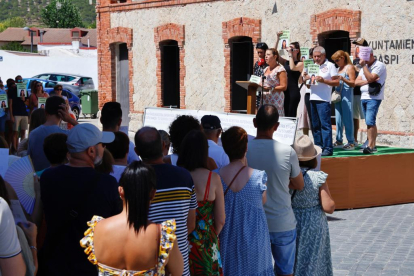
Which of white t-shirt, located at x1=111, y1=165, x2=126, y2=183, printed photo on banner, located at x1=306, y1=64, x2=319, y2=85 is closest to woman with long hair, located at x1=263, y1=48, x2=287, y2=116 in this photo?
printed photo on banner, located at x1=306, y1=64, x2=319, y2=85

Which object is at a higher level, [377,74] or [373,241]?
[377,74]

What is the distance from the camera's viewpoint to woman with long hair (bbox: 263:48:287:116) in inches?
384

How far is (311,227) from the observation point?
17.9ft

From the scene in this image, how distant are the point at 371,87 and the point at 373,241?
10.1 feet

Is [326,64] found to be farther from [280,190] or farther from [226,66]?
[226,66]

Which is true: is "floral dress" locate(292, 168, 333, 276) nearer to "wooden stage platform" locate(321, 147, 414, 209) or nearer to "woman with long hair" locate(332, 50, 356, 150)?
"wooden stage platform" locate(321, 147, 414, 209)

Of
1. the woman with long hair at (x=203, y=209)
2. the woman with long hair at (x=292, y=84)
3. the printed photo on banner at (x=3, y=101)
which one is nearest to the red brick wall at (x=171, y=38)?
the printed photo on banner at (x=3, y=101)

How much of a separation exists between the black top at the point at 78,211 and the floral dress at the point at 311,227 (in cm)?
→ 200

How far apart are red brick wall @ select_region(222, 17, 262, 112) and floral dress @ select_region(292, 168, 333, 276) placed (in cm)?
1167

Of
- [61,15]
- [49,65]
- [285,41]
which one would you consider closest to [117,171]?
[285,41]

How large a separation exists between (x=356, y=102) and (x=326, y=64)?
66.6 inches

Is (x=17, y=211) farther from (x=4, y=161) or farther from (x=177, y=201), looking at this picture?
(x=177, y=201)

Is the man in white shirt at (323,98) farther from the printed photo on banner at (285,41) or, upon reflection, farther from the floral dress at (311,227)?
the floral dress at (311,227)

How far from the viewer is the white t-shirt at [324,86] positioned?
32.8 feet
